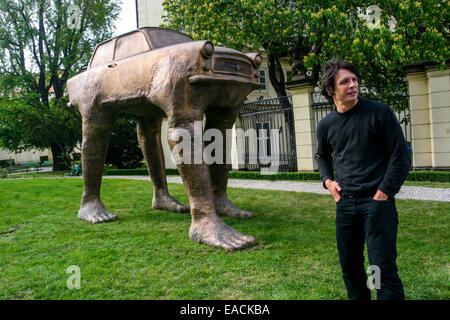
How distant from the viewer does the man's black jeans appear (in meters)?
2.24

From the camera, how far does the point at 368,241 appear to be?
7.70 ft

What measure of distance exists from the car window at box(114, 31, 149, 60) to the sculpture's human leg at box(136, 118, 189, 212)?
117 centimetres

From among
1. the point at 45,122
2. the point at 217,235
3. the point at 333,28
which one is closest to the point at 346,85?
the point at 217,235

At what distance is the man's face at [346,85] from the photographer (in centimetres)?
242

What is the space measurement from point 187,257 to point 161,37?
9.95 ft

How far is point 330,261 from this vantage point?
3.56 meters

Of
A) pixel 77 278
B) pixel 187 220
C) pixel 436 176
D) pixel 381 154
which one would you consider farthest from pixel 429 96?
pixel 77 278

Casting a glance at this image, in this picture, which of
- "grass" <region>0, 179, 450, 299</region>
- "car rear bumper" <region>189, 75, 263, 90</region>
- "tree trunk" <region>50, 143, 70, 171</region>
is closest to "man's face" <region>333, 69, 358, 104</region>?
"grass" <region>0, 179, 450, 299</region>

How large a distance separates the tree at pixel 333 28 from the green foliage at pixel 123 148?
341 inches

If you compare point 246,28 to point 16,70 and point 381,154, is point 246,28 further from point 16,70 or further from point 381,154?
point 16,70

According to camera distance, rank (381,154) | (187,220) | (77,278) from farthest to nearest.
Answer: (187,220)
(77,278)
(381,154)

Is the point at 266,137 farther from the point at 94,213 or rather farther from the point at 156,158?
the point at 94,213

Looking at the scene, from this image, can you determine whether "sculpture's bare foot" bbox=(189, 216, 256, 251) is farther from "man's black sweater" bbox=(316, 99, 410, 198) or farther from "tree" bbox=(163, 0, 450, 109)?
"tree" bbox=(163, 0, 450, 109)
